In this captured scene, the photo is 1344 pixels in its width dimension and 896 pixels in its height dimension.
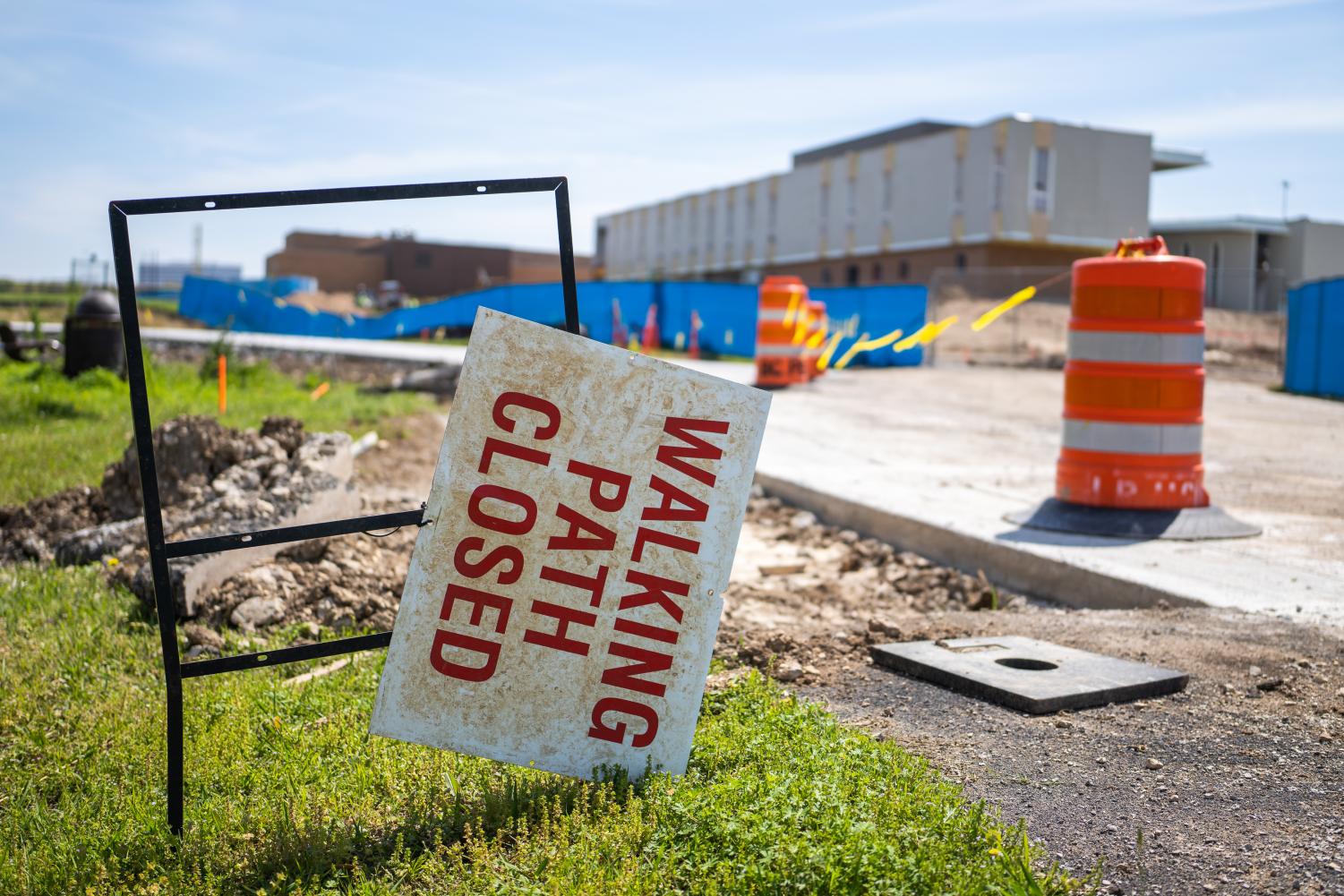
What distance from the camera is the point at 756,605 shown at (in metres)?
6.24

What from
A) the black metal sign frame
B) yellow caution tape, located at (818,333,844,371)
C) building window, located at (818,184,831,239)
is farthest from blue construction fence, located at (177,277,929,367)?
building window, located at (818,184,831,239)

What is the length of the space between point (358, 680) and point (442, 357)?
887 inches

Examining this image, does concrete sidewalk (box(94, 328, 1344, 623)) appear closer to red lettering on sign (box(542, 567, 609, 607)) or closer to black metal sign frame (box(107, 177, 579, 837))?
red lettering on sign (box(542, 567, 609, 607))

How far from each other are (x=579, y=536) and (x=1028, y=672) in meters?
1.98

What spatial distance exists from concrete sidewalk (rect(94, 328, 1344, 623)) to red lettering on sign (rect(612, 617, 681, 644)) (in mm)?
3309

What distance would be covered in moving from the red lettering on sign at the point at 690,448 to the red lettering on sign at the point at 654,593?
31 centimetres

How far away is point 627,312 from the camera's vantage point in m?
35.5

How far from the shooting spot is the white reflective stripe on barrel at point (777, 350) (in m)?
19.5

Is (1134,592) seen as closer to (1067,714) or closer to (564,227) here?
(1067,714)

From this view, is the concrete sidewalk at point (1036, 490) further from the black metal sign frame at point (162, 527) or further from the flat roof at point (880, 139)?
the flat roof at point (880, 139)

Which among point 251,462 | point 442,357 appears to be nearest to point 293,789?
point 251,462

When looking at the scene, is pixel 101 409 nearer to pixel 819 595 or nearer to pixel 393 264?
pixel 819 595

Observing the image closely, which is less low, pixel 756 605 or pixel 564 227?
pixel 564 227

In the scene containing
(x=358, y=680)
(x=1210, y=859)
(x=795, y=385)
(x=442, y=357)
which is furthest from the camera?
(x=442, y=357)
